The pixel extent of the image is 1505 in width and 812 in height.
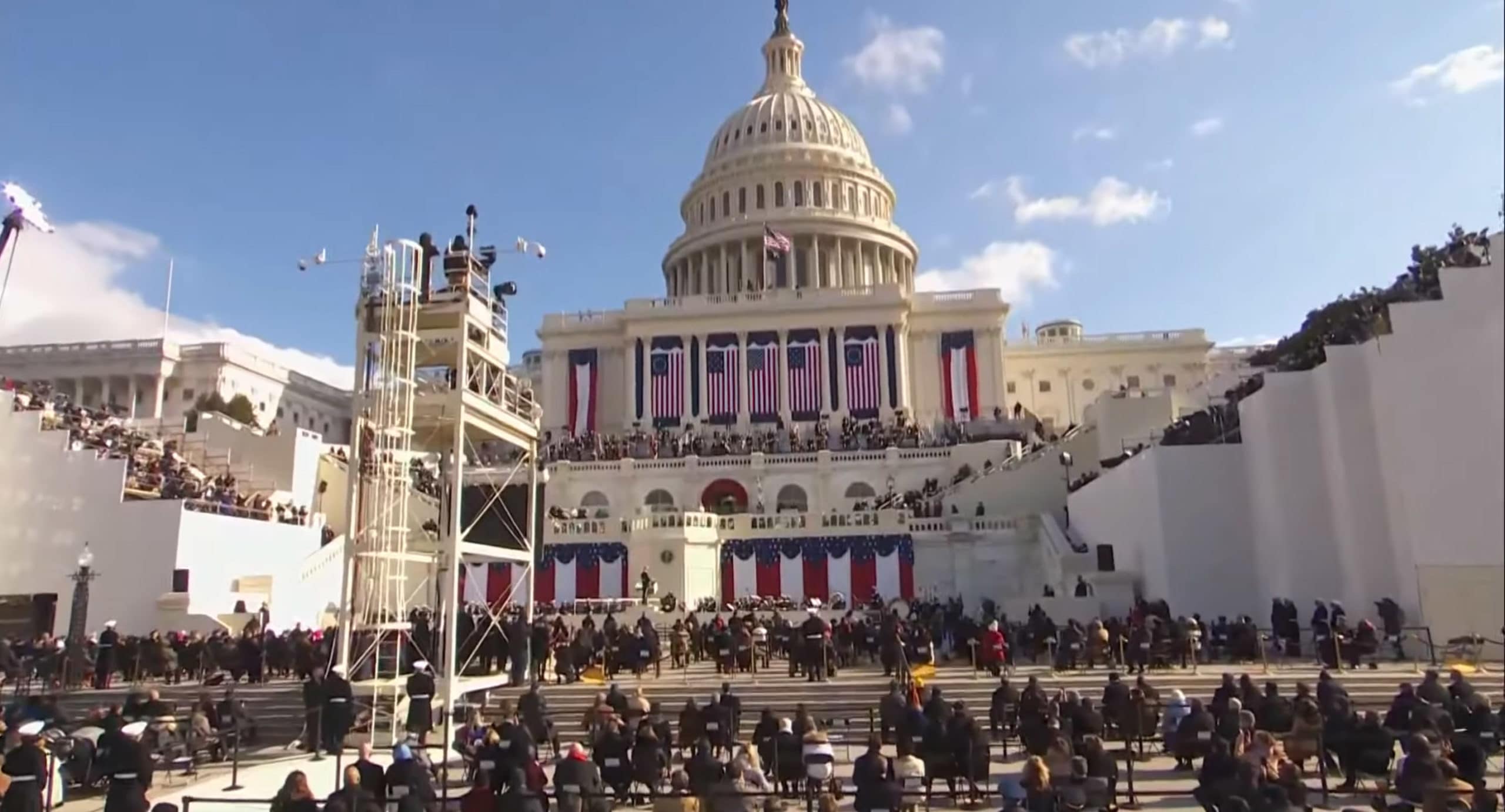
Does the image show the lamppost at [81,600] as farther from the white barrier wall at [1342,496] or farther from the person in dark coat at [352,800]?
the white barrier wall at [1342,496]

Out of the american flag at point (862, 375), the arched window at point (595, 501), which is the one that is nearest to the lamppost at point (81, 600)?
the arched window at point (595, 501)

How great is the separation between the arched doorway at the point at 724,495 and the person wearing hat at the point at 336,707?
39.7 metres

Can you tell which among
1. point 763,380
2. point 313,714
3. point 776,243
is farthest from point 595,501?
point 313,714

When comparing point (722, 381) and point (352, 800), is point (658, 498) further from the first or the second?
point (352, 800)

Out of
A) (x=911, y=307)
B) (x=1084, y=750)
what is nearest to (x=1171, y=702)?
(x=1084, y=750)

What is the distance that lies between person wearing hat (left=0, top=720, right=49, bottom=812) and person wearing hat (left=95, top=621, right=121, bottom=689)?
13.7 m

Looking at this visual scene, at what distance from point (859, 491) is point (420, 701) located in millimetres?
41356

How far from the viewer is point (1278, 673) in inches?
859

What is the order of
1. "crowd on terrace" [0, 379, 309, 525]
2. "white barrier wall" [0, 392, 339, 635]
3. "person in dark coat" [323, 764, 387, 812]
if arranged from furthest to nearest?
"crowd on terrace" [0, 379, 309, 525], "white barrier wall" [0, 392, 339, 635], "person in dark coat" [323, 764, 387, 812]

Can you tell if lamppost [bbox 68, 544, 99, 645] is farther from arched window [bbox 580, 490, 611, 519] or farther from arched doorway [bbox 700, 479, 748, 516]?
arched doorway [bbox 700, 479, 748, 516]

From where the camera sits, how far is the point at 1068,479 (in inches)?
1865

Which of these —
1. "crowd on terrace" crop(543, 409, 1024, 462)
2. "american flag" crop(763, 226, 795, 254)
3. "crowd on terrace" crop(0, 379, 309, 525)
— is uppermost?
"american flag" crop(763, 226, 795, 254)

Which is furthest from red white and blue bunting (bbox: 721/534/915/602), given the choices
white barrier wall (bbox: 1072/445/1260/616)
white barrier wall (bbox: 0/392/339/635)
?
white barrier wall (bbox: 0/392/339/635)

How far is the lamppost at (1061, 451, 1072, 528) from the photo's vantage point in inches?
1767
